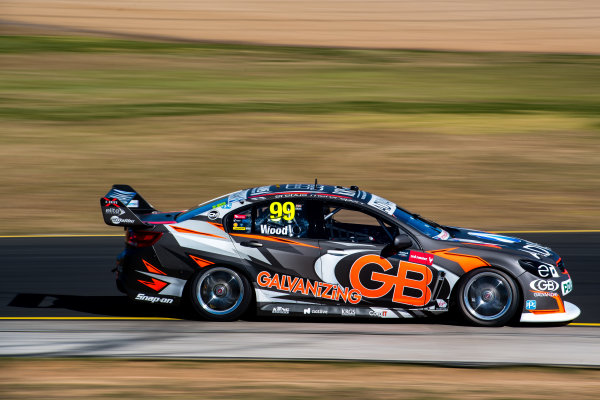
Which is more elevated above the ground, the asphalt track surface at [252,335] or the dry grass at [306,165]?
the dry grass at [306,165]

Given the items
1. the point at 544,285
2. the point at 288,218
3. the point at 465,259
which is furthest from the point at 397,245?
the point at 544,285

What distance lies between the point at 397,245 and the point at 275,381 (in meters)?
2.08

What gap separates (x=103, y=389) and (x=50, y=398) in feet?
1.31

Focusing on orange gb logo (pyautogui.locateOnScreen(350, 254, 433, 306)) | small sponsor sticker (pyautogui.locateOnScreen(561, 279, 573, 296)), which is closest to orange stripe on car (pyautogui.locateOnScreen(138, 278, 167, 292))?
orange gb logo (pyautogui.locateOnScreen(350, 254, 433, 306))

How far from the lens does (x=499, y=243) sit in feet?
28.5

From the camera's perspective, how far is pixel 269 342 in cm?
784

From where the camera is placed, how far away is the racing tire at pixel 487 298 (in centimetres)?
830

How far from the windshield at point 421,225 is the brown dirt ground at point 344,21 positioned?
26.2 m

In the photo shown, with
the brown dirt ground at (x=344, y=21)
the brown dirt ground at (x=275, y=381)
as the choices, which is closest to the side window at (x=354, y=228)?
the brown dirt ground at (x=275, y=381)

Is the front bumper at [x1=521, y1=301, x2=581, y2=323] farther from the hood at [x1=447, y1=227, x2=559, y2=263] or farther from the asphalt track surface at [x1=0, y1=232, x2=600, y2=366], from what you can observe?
the hood at [x1=447, y1=227, x2=559, y2=263]

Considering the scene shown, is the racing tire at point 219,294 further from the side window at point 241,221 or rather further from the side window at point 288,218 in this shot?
the side window at point 288,218

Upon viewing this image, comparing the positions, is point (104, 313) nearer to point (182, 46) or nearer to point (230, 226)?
point (230, 226)

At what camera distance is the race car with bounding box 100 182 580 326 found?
8.30m

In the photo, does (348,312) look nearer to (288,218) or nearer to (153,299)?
(288,218)
